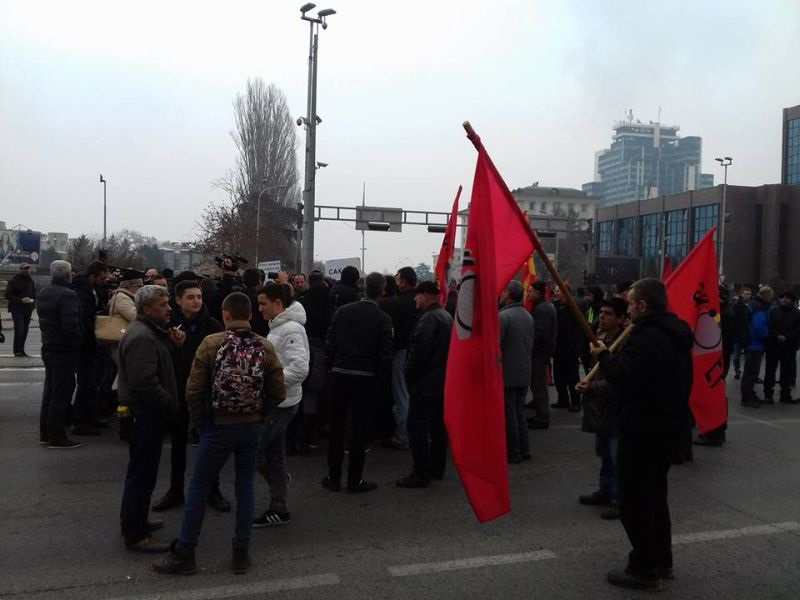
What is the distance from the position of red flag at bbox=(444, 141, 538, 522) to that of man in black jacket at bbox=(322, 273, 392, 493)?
5.39 ft

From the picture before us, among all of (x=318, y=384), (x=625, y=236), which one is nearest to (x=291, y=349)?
(x=318, y=384)

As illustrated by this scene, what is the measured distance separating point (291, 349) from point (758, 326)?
8659 mm

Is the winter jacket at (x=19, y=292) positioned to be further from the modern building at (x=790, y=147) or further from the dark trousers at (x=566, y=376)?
the modern building at (x=790, y=147)

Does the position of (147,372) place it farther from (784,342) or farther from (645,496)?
(784,342)

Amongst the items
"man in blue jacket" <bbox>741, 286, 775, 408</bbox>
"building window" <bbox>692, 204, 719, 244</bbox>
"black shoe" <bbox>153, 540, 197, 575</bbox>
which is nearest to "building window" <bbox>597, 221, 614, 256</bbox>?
"building window" <bbox>692, 204, 719, 244</bbox>

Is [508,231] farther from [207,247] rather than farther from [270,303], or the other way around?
[207,247]

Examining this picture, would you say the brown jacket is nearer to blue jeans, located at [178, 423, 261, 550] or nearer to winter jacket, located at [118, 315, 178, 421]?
blue jeans, located at [178, 423, 261, 550]

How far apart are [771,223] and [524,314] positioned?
235ft

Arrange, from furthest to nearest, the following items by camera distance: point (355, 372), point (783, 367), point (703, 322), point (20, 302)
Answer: point (20, 302) → point (783, 367) → point (703, 322) → point (355, 372)

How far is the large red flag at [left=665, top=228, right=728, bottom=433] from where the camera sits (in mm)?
7141

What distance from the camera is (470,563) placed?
16.2ft

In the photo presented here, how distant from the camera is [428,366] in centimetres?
676

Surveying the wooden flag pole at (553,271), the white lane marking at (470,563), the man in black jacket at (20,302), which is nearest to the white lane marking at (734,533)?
the white lane marking at (470,563)

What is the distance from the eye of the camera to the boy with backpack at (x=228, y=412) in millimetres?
4578
